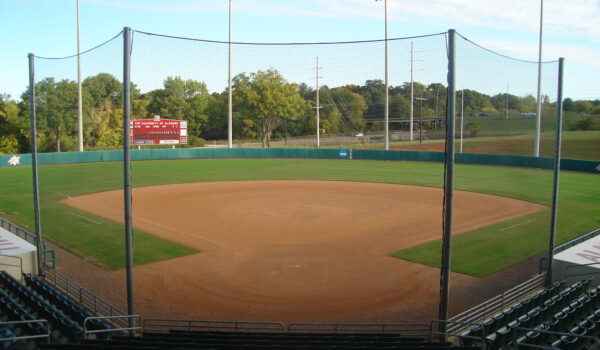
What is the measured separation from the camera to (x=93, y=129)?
3728cm

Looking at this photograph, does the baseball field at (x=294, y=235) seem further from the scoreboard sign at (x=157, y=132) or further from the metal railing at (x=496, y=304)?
the scoreboard sign at (x=157, y=132)

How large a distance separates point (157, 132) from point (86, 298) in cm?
2187

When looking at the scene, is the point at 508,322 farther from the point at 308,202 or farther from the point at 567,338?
the point at 308,202

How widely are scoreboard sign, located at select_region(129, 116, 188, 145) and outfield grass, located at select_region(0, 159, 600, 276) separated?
179 cm

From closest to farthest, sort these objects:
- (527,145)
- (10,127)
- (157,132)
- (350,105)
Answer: (350,105)
(527,145)
(157,132)
(10,127)

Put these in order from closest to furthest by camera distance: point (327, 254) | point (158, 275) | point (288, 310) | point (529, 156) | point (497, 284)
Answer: point (288, 310), point (497, 284), point (158, 275), point (327, 254), point (529, 156)

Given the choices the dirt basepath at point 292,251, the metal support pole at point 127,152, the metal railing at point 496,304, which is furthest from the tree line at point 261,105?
the metal railing at point 496,304

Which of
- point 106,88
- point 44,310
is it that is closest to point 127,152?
point 44,310

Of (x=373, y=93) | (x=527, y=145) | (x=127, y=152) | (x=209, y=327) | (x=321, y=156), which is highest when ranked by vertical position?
(x=373, y=93)

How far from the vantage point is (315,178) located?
31.6 m

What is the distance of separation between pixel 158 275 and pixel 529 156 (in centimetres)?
2782

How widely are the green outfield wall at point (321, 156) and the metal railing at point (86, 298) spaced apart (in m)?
19.5

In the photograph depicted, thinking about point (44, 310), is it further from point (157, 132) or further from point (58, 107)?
point (58, 107)

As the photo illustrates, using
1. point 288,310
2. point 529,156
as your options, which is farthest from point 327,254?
point 529,156
